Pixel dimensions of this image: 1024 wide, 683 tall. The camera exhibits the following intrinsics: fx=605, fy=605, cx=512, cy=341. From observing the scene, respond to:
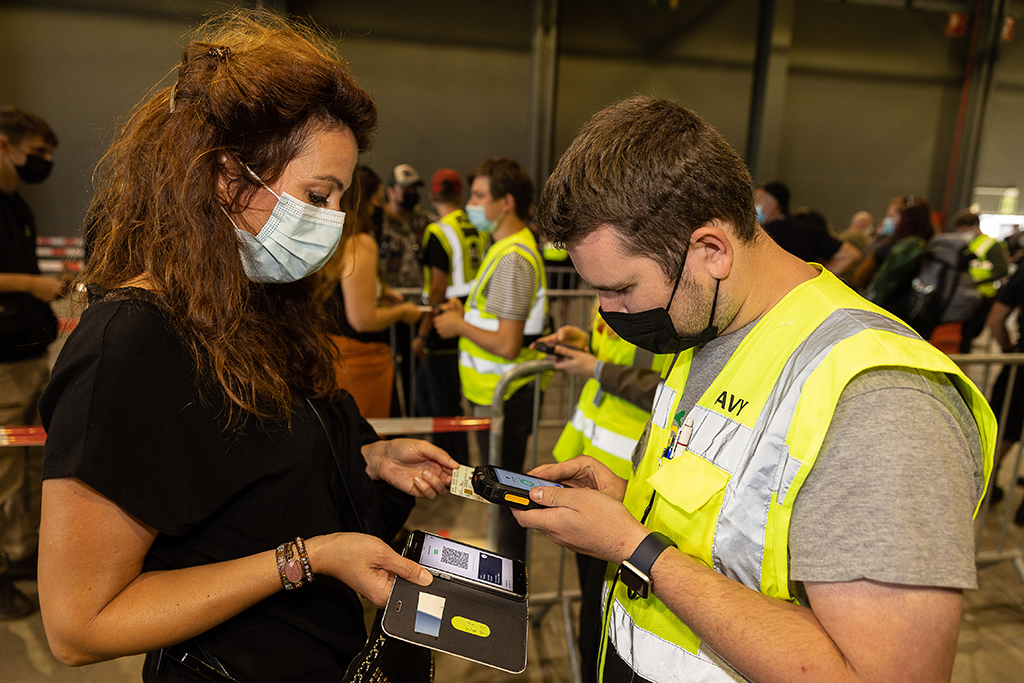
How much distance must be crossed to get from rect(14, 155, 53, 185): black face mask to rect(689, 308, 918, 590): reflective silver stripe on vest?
12.1 feet

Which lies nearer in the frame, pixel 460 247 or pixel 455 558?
pixel 455 558

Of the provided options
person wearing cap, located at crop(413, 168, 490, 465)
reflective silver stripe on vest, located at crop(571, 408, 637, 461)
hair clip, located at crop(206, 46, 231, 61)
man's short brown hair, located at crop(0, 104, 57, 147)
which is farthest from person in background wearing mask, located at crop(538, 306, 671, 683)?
man's short brown hair, located at crop(0, 104, 57, 147)

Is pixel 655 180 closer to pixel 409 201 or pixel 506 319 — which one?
pixel 506 319

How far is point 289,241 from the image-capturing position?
1.28 metres

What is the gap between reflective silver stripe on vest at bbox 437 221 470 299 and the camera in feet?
14.7

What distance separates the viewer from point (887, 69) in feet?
39.6

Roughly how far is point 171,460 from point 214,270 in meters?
0.36

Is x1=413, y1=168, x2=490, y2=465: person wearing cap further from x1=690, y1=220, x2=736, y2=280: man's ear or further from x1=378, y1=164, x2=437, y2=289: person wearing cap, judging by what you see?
x1=690, y1=220, x2=736, y2=280: man's ear

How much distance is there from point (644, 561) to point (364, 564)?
51cm

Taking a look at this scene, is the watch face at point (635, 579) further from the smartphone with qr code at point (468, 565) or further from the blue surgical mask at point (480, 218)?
the blue surgical mask at point (480, 218)

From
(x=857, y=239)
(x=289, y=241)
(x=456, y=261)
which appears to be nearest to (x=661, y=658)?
(x=289, y=241)

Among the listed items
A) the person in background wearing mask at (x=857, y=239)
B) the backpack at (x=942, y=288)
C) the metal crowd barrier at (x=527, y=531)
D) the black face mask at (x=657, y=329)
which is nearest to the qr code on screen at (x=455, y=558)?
the black face mask at (x=657, y=329)

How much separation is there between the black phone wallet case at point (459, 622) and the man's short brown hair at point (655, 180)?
714mm

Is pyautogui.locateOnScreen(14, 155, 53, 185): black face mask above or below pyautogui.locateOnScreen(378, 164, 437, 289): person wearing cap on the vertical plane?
above
